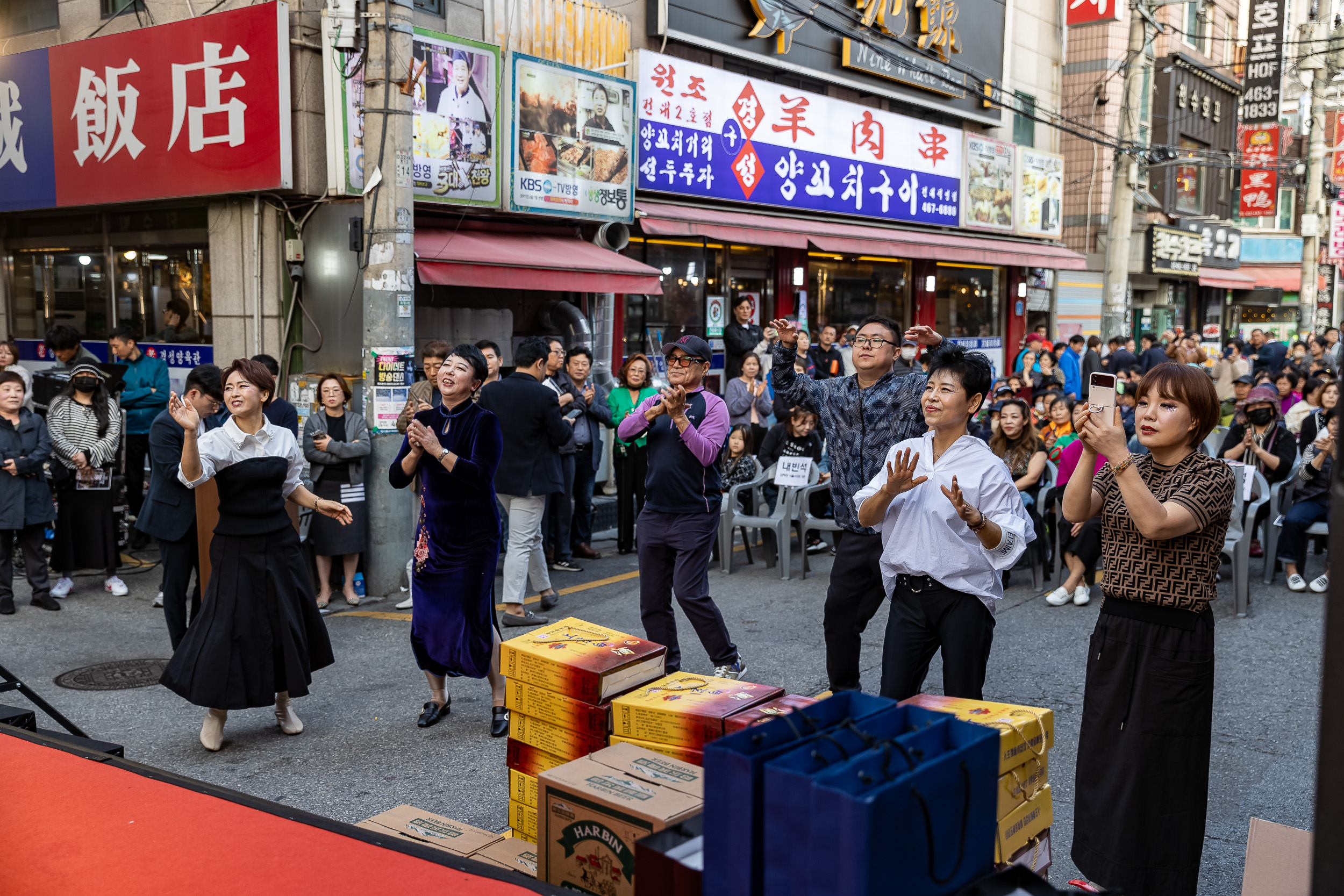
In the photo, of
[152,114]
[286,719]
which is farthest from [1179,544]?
[152,114]

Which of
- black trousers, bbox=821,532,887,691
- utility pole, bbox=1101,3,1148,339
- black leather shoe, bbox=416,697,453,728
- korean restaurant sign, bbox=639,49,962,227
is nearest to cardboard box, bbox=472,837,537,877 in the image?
black trousers, bbox=821,532,887,691

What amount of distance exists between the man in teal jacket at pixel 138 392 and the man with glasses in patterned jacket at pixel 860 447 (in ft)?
22.4

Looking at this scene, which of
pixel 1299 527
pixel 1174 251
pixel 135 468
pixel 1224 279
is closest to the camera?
pixel 1299 527

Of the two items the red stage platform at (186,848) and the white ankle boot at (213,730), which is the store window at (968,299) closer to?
the white ankle boot at (213,730)

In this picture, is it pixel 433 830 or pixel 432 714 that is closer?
pixel 433 830

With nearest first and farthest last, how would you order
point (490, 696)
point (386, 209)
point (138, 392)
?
1. point (490, 696)
2. point (386, 209)
3. point (138, 392)

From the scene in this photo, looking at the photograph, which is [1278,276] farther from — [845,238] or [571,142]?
[571,142]

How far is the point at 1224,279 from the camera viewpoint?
31984 millimetres

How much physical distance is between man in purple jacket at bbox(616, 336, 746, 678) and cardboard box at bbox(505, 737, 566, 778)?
2.39 m

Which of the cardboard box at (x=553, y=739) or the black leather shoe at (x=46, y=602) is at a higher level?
the cardboard box at (x=553, y=739)

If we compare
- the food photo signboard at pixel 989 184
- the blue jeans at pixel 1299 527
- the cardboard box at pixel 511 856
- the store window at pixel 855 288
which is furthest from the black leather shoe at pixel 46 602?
the food photo signboard at pixel 989 184

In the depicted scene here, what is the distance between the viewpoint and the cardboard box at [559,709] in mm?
3414

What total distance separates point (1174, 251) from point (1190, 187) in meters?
4.22

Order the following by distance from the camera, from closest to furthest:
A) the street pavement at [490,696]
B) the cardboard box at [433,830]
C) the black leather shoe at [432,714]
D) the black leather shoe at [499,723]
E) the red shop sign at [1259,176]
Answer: the cardboard box at [433,830] → the street pavement at [490,696] → the black leather shoe at [499,723] → the black leather shoe at [432,714] → the red shop sign at [1259,176]
